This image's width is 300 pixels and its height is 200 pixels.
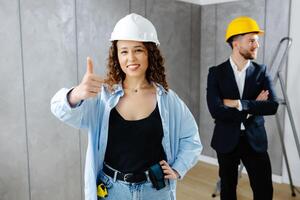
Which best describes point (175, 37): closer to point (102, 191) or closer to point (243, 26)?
point (243, 26)

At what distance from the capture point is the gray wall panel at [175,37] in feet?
11.1

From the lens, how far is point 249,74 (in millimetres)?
2207

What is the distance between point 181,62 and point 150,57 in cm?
249

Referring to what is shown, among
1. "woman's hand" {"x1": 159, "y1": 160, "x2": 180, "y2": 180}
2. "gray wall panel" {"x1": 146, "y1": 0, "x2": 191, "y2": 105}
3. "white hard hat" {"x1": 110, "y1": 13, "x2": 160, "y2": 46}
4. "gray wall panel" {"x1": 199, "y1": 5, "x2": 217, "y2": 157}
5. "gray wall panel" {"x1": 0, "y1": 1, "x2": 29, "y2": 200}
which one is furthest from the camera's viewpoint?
"gray wall panel" {"x1": 199, "y1": 5, "x2": 217, "y2": 157}

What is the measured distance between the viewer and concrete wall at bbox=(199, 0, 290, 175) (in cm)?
322

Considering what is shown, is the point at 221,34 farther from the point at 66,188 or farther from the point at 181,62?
the point at 66,188

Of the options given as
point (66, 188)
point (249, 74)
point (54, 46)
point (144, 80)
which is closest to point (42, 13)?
point (54, 46)

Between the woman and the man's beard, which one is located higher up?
the man's beard

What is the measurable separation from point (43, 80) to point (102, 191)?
1.45 metres

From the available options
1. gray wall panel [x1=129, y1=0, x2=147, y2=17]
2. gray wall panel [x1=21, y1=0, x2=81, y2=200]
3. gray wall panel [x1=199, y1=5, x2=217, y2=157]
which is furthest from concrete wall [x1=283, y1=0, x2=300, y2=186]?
gray wall panel [x1=21, y1=0, x2=81, y2=200]

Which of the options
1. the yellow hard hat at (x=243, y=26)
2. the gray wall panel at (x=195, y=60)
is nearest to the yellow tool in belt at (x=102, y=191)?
the yellow hard hat at (x=243, y=26)

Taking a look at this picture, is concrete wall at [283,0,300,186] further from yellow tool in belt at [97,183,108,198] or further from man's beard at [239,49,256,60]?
yellow tool in belt at [97,183,108,198]

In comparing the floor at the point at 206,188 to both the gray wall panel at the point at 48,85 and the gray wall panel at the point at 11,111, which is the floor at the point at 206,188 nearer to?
the gray wall panel at the point at 48,85

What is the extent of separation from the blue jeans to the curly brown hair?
475 millimetres
